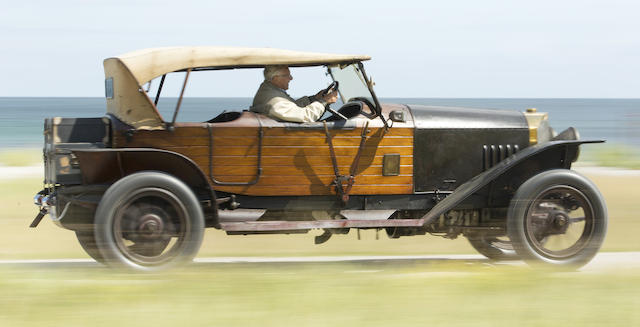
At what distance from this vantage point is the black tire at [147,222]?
559 centimetres

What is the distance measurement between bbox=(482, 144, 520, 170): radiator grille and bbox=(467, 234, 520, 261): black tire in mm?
616

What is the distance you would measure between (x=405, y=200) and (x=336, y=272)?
1.30 meters

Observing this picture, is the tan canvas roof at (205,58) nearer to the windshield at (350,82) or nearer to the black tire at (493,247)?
the windshield at (350,82)

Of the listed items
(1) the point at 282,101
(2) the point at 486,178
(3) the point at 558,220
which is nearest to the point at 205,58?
(1) the point at 282,101

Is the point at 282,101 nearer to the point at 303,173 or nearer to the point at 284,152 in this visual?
the point at 284,152

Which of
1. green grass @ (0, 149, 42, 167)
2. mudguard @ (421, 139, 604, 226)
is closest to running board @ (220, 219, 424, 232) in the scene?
mudguard @ (421, 139, 604, 226)

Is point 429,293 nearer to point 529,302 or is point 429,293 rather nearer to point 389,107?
point 529,302

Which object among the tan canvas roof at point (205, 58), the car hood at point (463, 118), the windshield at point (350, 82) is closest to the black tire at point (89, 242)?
the tan canvas roof at point (205, 58)

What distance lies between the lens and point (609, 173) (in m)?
14.5

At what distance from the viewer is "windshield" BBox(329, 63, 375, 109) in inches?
254

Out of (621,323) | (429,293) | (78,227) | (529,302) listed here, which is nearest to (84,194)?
(78,227)

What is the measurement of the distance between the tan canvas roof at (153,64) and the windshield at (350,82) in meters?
0.38

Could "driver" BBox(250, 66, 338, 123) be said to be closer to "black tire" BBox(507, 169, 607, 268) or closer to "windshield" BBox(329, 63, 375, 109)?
"windshield" BBox(329, 63, 375, 109)

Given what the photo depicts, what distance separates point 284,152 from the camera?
6129 millimetres
